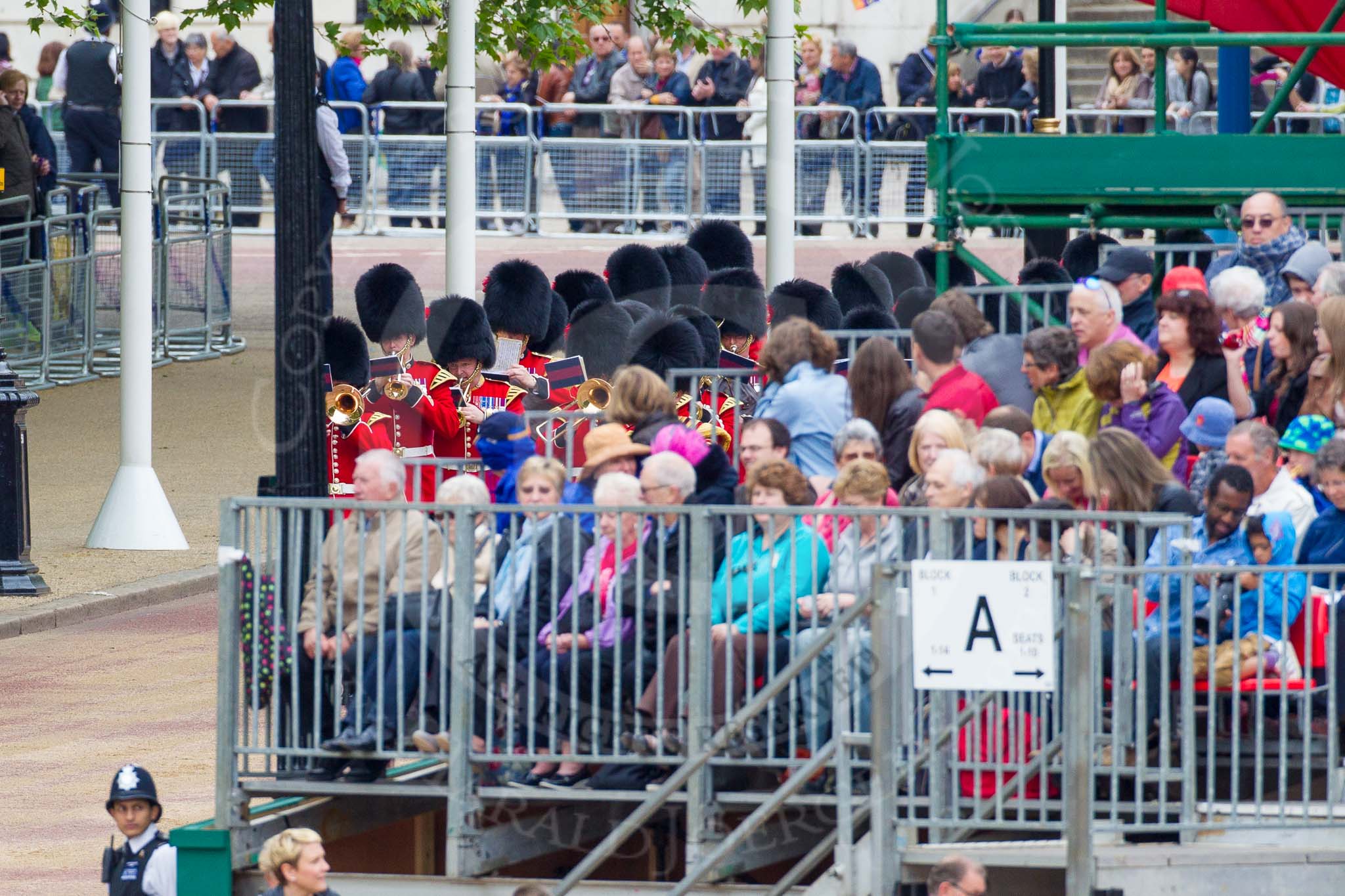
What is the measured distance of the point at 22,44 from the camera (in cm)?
3331

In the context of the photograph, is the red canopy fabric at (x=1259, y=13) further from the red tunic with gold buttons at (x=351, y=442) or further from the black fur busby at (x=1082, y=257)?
the red tunic with gold buttons at (x=351, y=442)

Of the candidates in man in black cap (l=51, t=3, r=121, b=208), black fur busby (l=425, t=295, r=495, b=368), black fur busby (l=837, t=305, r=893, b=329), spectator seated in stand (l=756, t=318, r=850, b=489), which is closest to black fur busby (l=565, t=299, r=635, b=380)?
black fur busby (l=425, t=295, r=495, b=368)

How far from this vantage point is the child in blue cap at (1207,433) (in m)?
8.77

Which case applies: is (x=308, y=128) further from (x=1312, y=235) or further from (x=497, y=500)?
(x=1312, y=235)

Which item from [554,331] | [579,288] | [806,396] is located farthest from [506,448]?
[579,288]

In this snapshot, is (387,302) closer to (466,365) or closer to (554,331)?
(554,331)

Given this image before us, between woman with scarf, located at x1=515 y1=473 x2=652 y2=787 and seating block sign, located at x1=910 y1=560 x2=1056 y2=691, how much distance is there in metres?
1.17

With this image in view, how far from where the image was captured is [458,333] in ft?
45.6

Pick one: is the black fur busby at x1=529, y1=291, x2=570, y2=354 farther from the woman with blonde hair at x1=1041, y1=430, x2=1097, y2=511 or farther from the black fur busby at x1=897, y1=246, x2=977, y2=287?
the woman with blonde hair at x1=1041, y1=430, x2=1097, y2=511

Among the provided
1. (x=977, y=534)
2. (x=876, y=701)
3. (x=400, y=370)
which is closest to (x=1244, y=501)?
(x=977, y=534)

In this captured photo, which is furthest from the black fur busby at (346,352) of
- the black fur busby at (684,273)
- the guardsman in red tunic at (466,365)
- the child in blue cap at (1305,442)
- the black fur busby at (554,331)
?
the child in blue cap at (1305,442)

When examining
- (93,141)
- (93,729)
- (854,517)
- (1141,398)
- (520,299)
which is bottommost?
(93,729)

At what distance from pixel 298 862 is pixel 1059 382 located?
330 centimetres

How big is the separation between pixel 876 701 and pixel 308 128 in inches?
139
